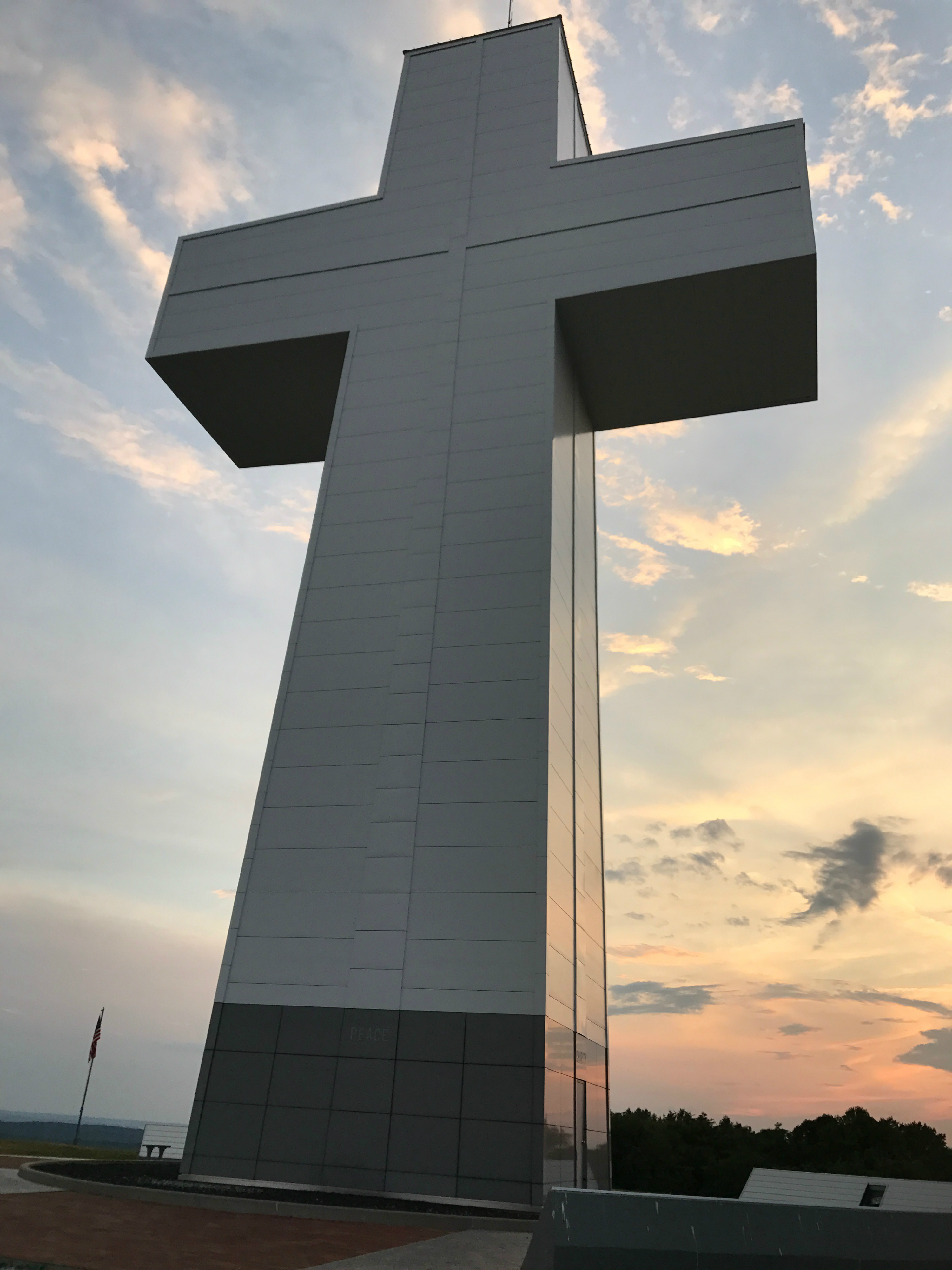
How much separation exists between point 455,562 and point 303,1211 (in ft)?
32.7

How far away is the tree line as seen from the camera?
3222 cm

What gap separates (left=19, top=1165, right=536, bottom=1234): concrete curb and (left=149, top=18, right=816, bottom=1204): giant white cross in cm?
206

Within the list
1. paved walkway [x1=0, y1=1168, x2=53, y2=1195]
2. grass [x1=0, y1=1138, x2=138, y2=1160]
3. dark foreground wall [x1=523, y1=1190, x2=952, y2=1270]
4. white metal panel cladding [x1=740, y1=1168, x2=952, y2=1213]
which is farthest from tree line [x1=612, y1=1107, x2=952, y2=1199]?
dark foreground wall [x1=523, y1=1190, x2=952, y2=1270]

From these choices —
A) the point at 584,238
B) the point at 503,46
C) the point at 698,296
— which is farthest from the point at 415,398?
the point at 503,46

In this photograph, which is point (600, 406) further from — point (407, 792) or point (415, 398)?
point (407, 792)

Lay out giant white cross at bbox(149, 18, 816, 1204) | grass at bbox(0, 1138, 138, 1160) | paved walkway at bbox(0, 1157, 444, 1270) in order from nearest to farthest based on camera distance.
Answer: paved walkway at bbox(0, 1157, 444, 1270) → giant white cross at bbox(149, 18, 816, 1204) → grass at bbox(0, 1138, 138, 1160)

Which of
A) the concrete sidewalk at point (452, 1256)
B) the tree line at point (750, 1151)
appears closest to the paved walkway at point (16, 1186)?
the concrete sidewalk at point (452, 1256)

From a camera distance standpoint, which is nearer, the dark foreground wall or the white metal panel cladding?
the dark foreground wall

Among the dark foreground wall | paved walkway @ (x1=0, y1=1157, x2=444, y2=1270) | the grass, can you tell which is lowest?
paved walkway @ (x1=0, y1=1157, x2=444, y2=1270)

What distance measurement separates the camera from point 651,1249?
15.2 ft

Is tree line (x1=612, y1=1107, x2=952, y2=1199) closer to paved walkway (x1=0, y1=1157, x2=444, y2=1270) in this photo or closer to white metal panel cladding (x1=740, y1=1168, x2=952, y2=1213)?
white metal panel cladding (x1=740, y1=1168, x2=952, y2=1213)

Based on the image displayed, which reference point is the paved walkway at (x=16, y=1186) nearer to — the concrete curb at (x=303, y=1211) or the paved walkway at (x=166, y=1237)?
the paved walkway at (x=166, y=1237)

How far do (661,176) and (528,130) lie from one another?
3689mm

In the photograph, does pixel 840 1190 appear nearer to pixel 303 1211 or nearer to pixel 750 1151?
pixel 303 1211
